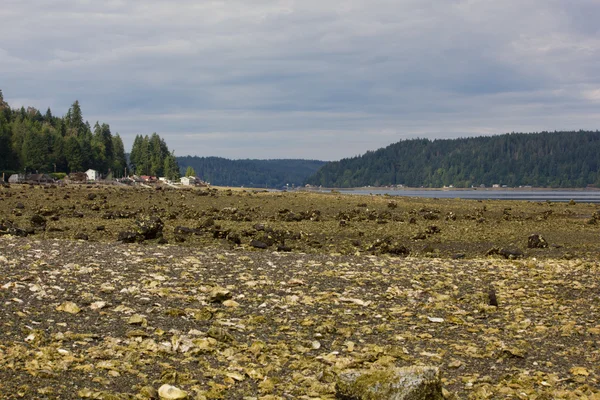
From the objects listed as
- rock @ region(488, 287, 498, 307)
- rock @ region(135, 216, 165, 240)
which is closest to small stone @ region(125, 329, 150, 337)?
rock @ region(488, 287, 498, 307)

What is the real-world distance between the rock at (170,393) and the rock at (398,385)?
240cm

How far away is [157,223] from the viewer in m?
28.4

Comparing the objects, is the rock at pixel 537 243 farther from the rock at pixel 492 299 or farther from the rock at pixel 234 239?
the rock at pixel 492 299

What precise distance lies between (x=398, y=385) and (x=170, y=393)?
3.24m

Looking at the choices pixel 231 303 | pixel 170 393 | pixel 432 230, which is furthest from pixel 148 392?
pixel 432 230

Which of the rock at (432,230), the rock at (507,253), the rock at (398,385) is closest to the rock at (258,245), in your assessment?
the rock at (507,253)

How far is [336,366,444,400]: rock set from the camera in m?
8.20

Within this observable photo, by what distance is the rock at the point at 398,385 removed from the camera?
8203mm

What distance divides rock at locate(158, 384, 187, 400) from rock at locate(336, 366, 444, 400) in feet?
7.86

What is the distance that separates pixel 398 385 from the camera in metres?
8.25

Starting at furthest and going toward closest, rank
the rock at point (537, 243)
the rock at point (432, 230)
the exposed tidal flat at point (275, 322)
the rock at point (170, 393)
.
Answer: the rock at point (432, 230)
the rock at point (537, 243)
the exposed tidal flat at point (275, 322)
the rock at point (170, 393)

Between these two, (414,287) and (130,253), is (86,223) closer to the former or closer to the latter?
(130,253)

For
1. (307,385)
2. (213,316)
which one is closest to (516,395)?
(307,385)

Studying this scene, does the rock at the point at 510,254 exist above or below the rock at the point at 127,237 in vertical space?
below
